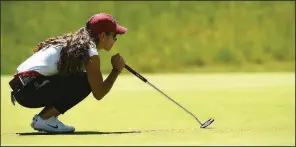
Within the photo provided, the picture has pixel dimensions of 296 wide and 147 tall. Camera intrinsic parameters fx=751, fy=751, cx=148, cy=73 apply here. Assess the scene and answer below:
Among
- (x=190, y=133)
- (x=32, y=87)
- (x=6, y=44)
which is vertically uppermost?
(x=6, y=44)

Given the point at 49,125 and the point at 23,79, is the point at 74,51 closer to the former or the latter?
the point at 23,79

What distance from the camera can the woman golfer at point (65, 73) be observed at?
4.10 m

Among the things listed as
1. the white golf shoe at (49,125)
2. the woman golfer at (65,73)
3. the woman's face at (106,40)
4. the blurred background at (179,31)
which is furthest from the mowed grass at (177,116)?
the blurred background at (179,31)

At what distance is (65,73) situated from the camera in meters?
4.16

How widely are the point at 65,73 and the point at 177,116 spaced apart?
2.26 m

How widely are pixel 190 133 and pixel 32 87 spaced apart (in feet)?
3.07

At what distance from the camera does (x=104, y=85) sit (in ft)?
13.6

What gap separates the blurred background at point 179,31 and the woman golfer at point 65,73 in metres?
8.20

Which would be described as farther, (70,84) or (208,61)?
(208,61)

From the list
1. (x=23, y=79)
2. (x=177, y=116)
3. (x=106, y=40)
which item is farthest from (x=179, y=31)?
(x=23, y=79)

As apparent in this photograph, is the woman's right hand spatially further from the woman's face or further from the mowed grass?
the mowed grass

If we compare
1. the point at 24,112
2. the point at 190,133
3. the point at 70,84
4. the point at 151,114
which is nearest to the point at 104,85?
the point at 70,84

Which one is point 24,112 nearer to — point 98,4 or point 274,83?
point 274,83

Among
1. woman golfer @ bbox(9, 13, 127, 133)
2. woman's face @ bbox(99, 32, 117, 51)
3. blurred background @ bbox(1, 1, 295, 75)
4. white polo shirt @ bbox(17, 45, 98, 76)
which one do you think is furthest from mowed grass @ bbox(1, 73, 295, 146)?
blurred background @ bbox(1, 1, 295, 75)
